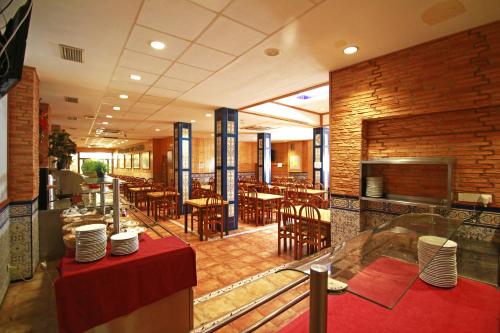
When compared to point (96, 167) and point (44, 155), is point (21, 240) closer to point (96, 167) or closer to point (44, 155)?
point (96, 167)

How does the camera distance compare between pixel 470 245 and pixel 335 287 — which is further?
pixel 470 245

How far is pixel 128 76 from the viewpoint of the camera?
3521mm

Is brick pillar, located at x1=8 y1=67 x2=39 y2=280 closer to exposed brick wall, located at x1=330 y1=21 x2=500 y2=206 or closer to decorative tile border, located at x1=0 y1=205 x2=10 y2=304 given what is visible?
decorative tile border, located at x1=0 y1=205 x2=10 y2=304

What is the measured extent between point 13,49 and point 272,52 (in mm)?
2191

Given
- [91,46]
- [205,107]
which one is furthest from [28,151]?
[205,107]

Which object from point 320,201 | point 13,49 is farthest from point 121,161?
point 13,49

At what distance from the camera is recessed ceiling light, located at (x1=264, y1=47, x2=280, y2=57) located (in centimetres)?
268

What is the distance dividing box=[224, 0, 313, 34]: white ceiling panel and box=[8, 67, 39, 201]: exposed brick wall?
114 inches

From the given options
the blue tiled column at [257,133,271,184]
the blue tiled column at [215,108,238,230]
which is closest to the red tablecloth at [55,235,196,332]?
the blue tiled column at [215,108,238,230]

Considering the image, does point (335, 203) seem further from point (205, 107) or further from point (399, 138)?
point (205, 107)

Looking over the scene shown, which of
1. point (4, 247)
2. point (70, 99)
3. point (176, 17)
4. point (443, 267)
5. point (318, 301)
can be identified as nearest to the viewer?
point (318, 301)

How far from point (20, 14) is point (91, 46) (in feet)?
4.28

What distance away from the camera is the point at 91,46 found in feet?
8.61

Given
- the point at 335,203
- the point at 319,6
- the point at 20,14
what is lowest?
the point at 335,203
